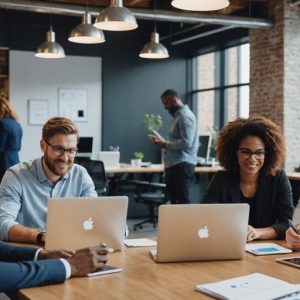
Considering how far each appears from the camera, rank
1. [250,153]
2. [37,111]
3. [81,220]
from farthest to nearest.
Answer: [37,111], [250,153], [81,220]

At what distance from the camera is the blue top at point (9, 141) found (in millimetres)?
6090

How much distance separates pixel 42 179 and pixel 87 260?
3.01 ft

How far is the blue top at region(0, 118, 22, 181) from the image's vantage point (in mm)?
6090

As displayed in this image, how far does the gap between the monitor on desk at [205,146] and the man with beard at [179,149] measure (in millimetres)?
1178

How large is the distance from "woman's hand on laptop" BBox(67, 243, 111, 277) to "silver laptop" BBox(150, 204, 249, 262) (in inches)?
10.6

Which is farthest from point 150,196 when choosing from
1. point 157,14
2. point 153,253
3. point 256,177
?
point 153,253

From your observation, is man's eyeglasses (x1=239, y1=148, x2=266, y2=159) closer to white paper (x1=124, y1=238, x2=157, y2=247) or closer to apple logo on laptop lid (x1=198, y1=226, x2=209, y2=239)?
white paper (x1=124, y1=238, x2=157, y2=247)

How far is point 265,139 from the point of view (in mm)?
3232

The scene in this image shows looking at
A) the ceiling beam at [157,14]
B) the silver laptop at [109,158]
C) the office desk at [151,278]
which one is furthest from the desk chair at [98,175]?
the office desk at [151,278]

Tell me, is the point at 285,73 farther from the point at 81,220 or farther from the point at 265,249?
the point at 81,220

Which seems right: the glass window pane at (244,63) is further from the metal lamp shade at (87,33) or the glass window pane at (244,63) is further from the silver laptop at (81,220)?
the silver laptop at (81,220)

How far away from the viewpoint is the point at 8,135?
20.1 feet

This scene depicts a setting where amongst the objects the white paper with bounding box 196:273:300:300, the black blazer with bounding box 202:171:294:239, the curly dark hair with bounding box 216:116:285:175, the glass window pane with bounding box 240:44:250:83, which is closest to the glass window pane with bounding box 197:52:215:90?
the glass window pane with bounding box 240:44:250:83

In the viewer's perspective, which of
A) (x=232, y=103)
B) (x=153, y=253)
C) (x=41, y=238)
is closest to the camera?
(x=153, y=253)
